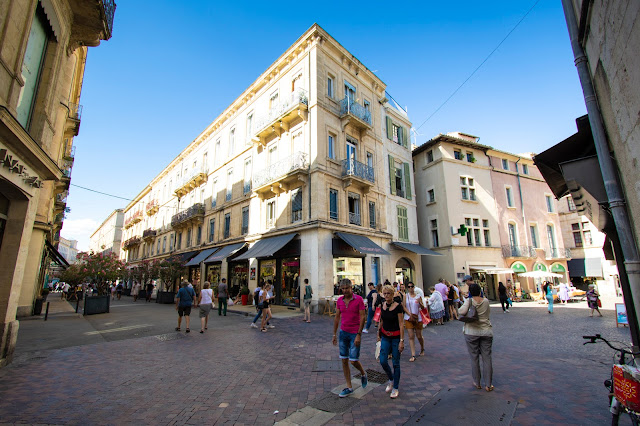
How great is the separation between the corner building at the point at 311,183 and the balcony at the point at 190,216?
7.8 inches

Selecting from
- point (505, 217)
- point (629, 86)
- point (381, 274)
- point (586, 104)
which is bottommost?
point (381, 274)

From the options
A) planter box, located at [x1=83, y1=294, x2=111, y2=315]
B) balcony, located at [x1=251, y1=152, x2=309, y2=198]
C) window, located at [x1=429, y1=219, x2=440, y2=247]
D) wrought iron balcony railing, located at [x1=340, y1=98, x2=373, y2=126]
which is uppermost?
wrought iron balcony railing, located at [x1=340, y1=98, x2=373, y2=126]

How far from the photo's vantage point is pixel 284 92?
18766 mm

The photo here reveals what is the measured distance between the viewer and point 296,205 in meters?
16.5

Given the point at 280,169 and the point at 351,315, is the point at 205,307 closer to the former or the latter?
the point at 351,315

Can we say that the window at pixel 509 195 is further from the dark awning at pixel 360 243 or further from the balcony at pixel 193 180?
the balcony at pixel 193 180

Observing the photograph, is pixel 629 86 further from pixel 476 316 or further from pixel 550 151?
pixel 476 316

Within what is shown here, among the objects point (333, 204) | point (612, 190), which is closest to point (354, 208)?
point (333, 204)

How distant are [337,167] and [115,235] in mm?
60191

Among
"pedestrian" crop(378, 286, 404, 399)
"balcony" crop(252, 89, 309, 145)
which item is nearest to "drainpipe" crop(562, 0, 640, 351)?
"pedestrian" crop(378, 286, 404, 399)

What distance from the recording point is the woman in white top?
6.64 m

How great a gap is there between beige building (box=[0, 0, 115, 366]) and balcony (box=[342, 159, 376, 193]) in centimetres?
1186

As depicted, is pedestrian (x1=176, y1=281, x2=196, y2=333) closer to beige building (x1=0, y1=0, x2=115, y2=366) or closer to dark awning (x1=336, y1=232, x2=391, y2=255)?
beige building (x1=0, y1=0, x2=115, y2=366)

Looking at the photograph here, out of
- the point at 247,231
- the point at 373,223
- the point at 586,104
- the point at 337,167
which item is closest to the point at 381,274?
the point at 373,223
